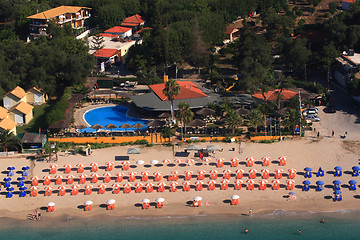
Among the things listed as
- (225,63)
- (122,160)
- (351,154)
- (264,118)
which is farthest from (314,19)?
(122,160)

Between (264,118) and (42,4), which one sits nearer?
(264,118)

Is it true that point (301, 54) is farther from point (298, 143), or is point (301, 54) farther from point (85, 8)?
point (85, 8)

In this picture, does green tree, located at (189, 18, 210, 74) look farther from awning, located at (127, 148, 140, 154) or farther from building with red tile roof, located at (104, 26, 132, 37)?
awning, located at (127, 148, 140, 154)

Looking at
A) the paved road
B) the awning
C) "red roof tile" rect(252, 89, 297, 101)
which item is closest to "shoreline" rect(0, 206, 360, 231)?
the awning

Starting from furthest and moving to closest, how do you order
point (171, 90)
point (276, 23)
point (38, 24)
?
point (38, 24)
point (276, 23)
point (171, 90)

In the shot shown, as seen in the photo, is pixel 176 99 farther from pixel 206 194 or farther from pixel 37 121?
pixel 206 194

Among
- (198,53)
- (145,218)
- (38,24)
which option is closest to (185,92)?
(198,53)
